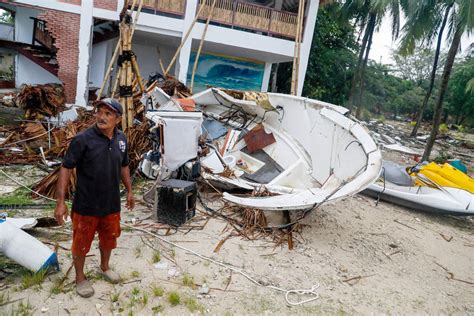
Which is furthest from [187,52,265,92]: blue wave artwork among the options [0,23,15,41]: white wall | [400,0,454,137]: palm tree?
[0,23,15,41]: white wall

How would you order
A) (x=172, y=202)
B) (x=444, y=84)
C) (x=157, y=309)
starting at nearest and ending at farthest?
(x=157, y=309), (x=172, y=202), (x=444, y=84)

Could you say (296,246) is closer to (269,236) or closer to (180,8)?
(269,236)

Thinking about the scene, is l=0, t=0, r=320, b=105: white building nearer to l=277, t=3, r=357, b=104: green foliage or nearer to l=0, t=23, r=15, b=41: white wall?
l=0, t=23, r=15, b=41: white wall

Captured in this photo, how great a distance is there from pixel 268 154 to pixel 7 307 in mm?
4439

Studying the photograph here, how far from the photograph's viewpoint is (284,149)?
5898 millimetres

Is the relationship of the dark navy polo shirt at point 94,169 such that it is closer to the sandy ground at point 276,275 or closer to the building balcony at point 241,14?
the sandy ground at point 276,275

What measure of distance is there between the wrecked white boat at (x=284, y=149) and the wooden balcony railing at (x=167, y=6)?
16.5 ft

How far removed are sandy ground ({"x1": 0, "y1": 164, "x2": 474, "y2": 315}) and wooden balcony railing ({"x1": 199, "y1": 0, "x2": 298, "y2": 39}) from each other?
7.99 metres

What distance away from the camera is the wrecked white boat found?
416 centimetres

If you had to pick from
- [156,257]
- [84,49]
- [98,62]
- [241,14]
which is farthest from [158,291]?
[98,62]

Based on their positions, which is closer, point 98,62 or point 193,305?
point 193,305

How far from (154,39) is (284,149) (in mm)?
9040

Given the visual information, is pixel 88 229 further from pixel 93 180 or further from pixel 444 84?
pixel 444 84

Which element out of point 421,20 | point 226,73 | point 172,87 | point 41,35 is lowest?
point 172,87
